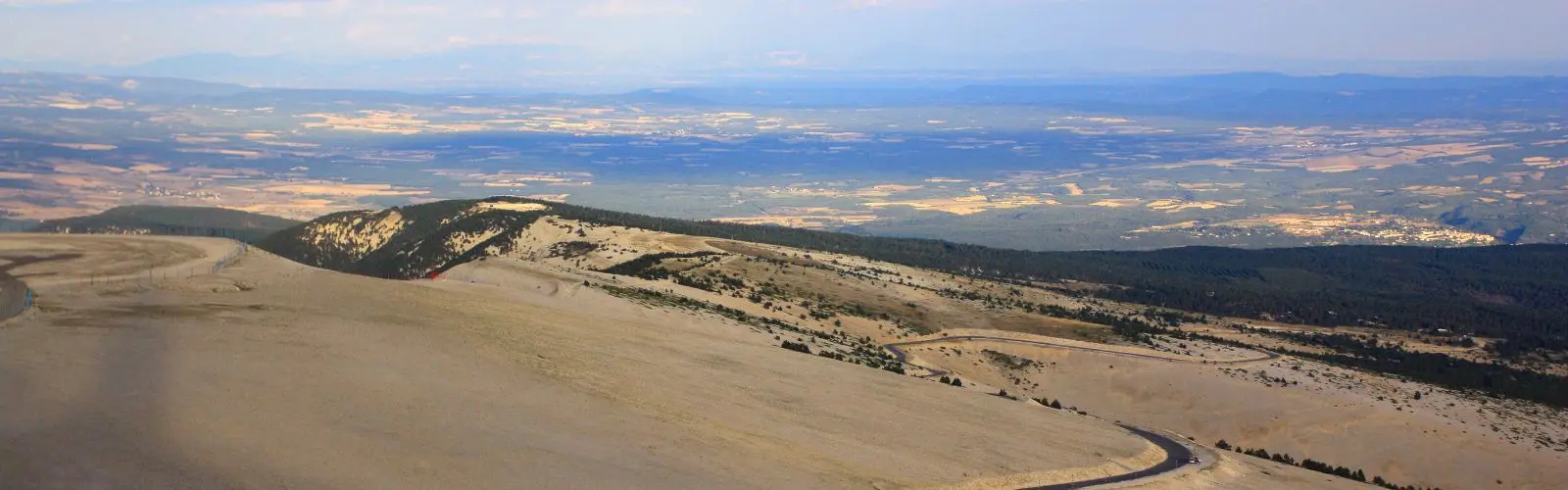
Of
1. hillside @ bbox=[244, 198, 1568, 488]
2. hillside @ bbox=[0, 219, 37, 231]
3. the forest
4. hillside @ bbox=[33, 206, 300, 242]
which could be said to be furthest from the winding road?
hillside @ bbox=[0, 219, 37, 231]

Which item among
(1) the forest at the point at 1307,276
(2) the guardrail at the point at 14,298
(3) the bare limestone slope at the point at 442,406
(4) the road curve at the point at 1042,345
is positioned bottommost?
(4) the road curve at the point at 1042,345

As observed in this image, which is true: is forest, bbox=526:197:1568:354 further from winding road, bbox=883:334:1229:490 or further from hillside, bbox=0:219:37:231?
hillside, bbox=0:219:37:231

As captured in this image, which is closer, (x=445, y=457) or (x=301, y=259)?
(x=445, y=457)

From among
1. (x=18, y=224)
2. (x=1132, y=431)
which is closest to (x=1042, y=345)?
(x=1132, y=431)

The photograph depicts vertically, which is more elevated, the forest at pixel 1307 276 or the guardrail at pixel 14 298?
the guardrail at pixel 14 298

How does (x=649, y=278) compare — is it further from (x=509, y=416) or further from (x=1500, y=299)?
(x=1500, y=299)

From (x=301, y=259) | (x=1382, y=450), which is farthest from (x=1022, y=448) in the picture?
(x=301, y=259)

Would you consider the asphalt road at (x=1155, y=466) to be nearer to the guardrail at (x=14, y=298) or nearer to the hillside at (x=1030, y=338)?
the hillside at (x=1030, y=338)

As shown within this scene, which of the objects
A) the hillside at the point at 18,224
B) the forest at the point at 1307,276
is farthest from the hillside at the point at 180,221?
the forest at the point at 1307,276

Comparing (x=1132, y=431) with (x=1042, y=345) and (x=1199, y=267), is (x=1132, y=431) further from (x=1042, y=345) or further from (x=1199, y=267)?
Result: (x=1199, y=267)
